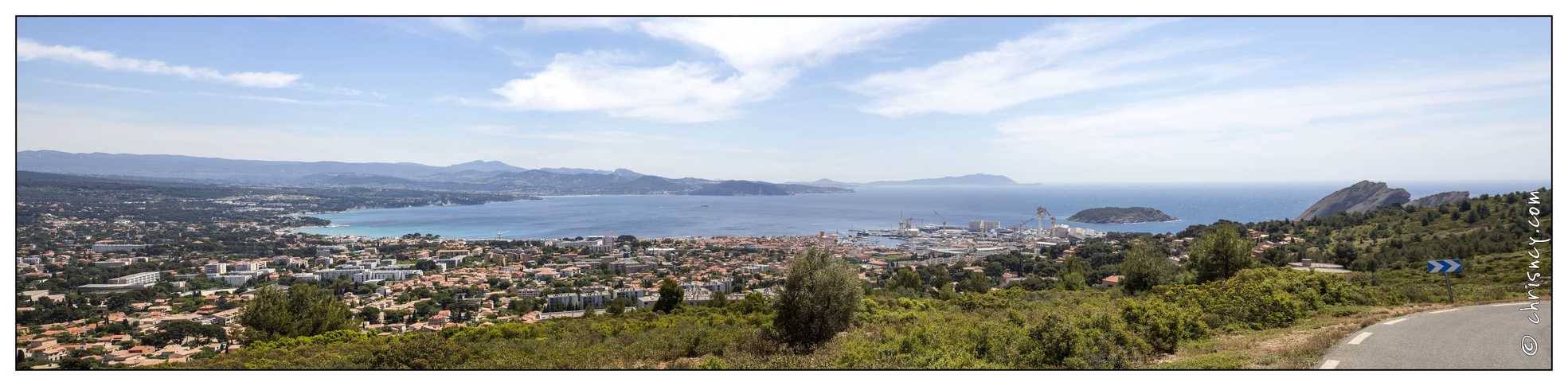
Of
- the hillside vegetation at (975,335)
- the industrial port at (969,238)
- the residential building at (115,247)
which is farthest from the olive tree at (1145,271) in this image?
the residential building at (115,247)

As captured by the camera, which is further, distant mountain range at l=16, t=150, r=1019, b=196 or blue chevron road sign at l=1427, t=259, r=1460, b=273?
distant mountain range at l=16, t=150, r=1019, b=196

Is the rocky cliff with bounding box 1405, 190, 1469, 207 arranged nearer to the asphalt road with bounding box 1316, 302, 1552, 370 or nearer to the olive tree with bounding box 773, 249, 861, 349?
the asphalt road with bounding box 1316, 302, 1552, 370

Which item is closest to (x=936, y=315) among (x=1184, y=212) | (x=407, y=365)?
(x=407, y=365)

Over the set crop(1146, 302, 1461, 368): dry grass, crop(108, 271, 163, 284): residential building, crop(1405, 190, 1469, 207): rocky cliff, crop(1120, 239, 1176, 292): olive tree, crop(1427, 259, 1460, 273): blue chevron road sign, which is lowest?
crop(108, 271, 163, 284): residential building

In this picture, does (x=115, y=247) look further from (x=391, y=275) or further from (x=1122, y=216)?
(x=1122, y=216)

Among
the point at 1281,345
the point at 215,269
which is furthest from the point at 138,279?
the point at 1281,345

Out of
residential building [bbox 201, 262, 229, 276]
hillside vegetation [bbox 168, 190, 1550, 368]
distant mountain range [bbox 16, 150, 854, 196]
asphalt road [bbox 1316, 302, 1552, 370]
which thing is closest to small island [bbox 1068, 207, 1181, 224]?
hillside vegetation [bbox 168, 190, 1550, 368]
